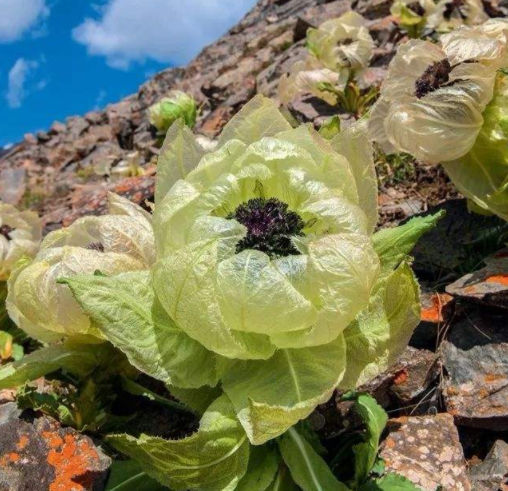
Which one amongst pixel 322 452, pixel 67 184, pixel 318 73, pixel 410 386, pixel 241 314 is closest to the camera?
pixel 241 314

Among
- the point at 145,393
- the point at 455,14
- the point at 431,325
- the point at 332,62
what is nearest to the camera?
the point at 145,393

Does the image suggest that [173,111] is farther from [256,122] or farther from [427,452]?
[427,452]

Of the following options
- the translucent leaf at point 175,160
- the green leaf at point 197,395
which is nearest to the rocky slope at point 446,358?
the green leaf at point 197,395

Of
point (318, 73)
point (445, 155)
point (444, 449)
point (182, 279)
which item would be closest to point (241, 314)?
point (182, 279)

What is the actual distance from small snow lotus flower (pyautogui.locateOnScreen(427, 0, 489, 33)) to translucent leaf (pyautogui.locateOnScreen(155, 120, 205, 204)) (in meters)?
5.44

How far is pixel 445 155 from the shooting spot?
3.22m

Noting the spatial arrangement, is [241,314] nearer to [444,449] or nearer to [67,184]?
[444,449]

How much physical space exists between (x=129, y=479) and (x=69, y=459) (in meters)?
0.31

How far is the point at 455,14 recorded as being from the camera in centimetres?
714

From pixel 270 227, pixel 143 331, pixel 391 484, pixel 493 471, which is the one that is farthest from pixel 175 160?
pixel 493 471

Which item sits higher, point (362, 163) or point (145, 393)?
point (362, 163)

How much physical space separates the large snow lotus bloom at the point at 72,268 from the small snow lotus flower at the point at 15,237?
1.60m

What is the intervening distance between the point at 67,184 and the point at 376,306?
43.7 ft

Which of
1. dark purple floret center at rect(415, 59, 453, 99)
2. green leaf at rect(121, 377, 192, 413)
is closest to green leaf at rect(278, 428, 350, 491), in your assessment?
green leaf at rect(121, 377, 192, 413)
